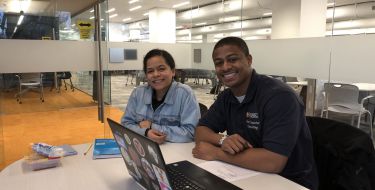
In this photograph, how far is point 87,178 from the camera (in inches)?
50.9

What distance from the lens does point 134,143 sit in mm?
972

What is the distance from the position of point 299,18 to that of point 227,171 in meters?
2.08

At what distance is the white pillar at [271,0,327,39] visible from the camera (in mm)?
2635

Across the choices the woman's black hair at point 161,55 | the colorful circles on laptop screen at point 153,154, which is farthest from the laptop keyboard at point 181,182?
the woman's black hair at point 161,55

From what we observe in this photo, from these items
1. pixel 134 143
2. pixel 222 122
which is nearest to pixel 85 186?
pixel 134 143

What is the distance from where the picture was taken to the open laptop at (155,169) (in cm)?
86

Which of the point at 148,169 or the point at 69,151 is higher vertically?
the point at 148,169

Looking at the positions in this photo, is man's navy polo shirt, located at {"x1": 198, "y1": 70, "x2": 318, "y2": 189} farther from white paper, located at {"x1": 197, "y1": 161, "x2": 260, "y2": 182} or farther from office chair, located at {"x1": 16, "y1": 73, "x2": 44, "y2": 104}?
office chair, located at {"x1": 16, "y1": 73, "x2": 44, "y2": 104}

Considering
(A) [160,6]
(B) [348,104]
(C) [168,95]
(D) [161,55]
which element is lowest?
(B) [348,104]

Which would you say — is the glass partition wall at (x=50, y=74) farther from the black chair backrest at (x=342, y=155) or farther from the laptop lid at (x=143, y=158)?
the black chair backrest at (x=342, y=155)

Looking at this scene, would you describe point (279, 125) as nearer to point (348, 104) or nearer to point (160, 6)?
point (348, 104)

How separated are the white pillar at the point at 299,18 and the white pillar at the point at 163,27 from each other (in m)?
1.60

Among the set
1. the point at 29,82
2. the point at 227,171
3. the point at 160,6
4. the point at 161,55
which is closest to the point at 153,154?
the point at 227,171

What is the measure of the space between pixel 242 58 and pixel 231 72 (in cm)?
10
